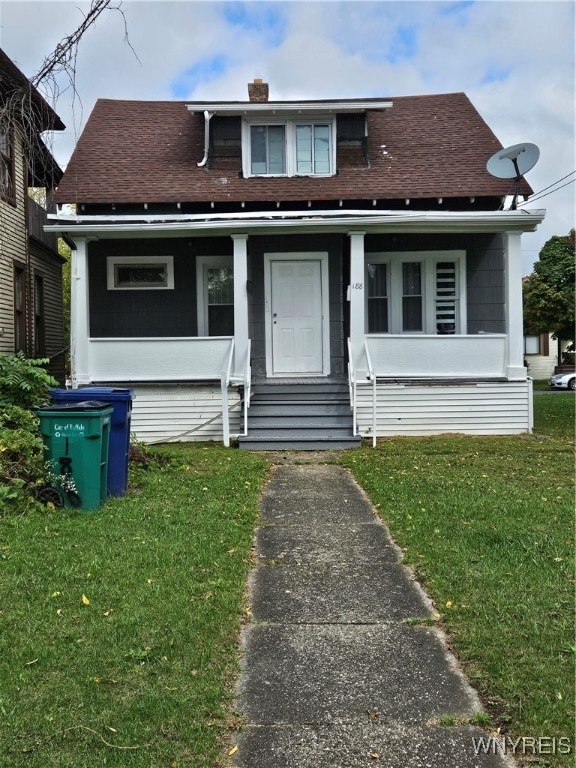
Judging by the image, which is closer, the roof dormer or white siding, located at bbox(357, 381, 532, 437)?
white siding, located at bbox(357, 381, 532, 437)

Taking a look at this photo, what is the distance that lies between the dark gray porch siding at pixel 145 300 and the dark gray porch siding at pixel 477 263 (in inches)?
140

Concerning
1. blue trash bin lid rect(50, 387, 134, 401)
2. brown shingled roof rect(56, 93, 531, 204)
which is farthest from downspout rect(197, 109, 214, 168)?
blue trash bin lid rect(50, 387, 134, 401)

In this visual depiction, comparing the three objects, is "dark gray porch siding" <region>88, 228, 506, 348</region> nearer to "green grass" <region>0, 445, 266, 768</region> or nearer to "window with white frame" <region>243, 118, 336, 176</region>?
→ "window with white frame" <region>243, 118, 336, 176</region>

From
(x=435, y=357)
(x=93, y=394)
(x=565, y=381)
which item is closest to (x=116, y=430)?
(x=93, y=394)

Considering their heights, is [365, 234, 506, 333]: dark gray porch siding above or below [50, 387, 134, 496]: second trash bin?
above

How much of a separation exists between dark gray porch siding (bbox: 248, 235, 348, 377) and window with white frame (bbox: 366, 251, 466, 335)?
826 mm

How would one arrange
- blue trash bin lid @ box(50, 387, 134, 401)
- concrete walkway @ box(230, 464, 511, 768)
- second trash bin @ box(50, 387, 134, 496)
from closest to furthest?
1. concrete walkway @ box(230, 464, 511, 768)
2. second trash bin @ box(50, 387, 134, 496)
3. blue trash bin lid @ box(50, 387, 134, 401)

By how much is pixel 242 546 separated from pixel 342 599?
46.7 inches

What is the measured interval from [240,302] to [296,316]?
1528mm

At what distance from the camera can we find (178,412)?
11.1 metres

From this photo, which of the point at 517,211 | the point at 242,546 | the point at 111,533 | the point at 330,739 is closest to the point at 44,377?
the point at 111,533

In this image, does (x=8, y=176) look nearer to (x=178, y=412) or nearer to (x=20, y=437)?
(x=178, y=412)

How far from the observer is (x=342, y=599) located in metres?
3.99

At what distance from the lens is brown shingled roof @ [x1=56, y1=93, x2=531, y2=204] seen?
1207 cm
